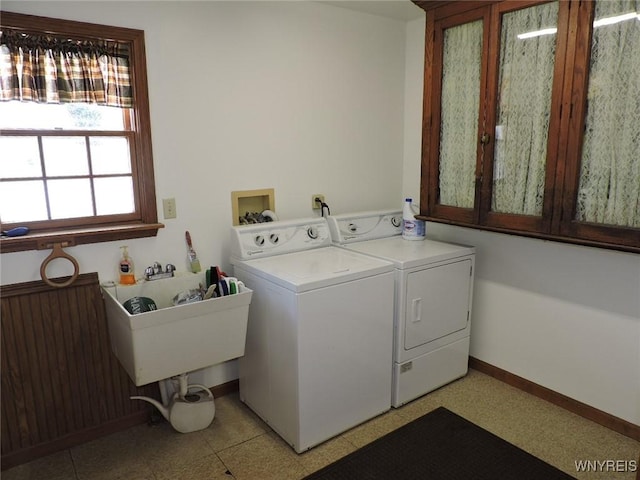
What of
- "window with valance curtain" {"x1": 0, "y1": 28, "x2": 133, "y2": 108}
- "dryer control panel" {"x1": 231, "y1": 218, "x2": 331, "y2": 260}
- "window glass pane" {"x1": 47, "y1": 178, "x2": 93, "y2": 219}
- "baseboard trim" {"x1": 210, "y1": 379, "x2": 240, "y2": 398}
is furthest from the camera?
"baseboard trim" {"x1": 210, "y1": 379, "x2": 240, "y2": 398}

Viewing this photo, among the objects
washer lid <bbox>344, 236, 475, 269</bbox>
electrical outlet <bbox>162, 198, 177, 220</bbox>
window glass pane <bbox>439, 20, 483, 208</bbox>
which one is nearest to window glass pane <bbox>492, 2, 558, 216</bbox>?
window glass pane <bbox>439, 20, 483, 208</bbox>

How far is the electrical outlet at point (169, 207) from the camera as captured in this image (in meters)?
2.38

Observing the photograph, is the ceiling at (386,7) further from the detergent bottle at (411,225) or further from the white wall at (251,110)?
the detergent bottle at (411,225)

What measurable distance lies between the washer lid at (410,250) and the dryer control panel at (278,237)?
0.71 feet

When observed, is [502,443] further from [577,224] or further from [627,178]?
[627,178]

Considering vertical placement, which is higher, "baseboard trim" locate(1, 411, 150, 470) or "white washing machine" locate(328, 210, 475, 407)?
"white washing machine" locate(328, 210, 475, 407)

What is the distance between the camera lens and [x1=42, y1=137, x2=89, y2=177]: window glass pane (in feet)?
6.92

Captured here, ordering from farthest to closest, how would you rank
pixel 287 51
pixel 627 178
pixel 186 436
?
pixel 287 51 → pixel 186 436 → pixel 627 178

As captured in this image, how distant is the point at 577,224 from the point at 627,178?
0.27m

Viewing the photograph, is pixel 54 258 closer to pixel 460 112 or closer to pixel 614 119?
pixel 460 112

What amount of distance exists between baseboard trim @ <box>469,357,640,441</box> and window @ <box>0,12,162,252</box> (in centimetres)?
224

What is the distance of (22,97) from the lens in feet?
6.47

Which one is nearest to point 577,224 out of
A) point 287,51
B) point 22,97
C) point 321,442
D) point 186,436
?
point 321,442

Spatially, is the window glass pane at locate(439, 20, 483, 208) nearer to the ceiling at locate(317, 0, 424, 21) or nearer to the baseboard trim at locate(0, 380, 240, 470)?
the ceiling at locate(317, 0, 424, 21)
